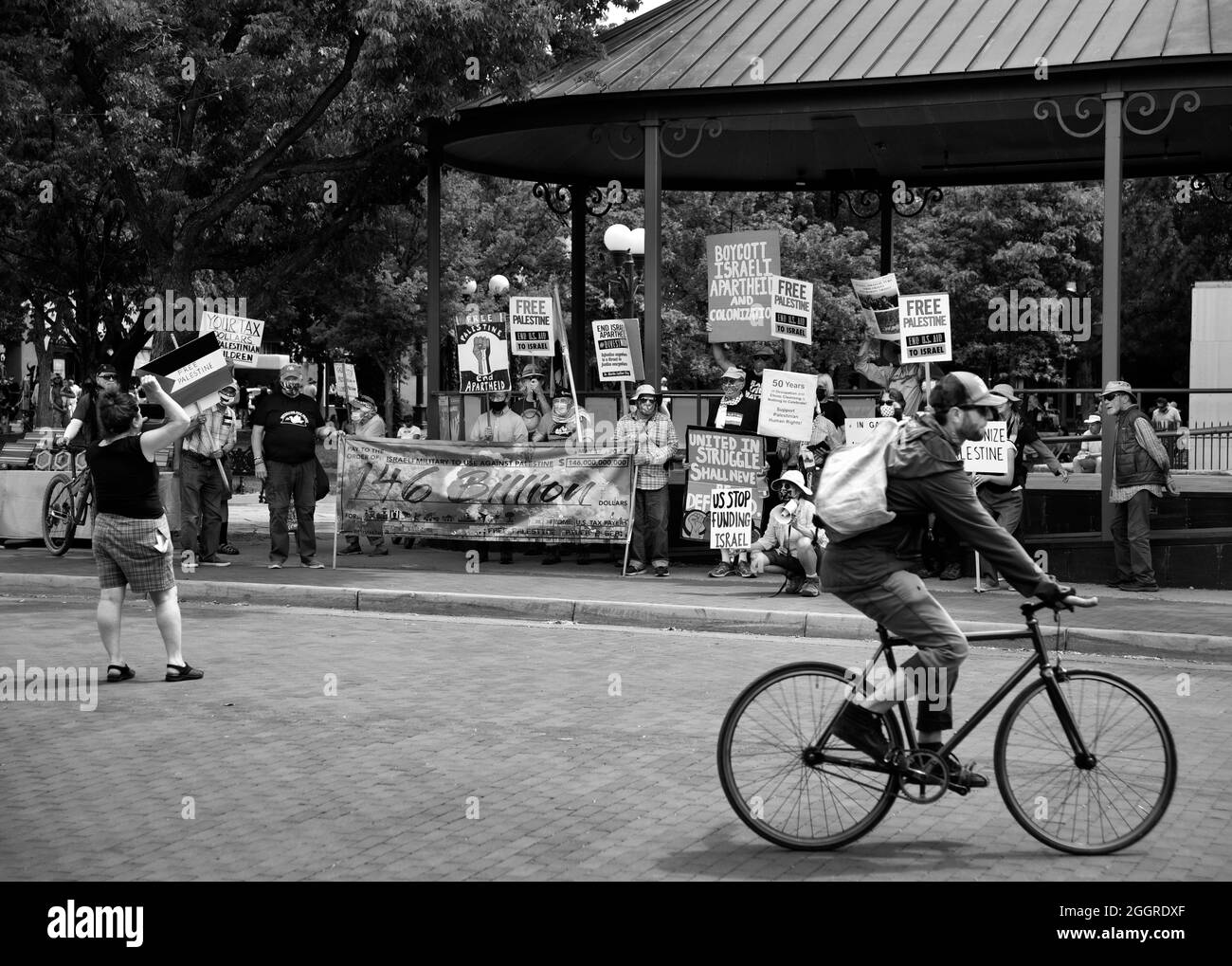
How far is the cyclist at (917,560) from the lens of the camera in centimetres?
579

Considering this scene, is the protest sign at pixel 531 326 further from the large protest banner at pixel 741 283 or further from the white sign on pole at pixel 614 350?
the large protest banner at pixel 741 283

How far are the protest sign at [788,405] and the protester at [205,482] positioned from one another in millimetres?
5493

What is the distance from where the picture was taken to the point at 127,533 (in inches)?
368

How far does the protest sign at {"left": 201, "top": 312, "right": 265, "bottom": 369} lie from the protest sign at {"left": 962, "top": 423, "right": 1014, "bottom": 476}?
801cm

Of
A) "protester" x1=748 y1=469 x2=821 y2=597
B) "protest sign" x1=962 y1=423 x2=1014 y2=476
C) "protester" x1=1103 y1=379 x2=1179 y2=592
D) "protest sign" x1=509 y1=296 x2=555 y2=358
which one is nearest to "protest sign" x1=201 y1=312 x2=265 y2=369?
"protest sign" x1=509 y1=296 x2=555 y2=358

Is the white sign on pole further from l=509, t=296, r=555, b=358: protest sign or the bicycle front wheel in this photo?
the bicycle front wheel

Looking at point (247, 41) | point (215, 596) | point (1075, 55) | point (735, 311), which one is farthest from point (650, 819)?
point (247, 41)

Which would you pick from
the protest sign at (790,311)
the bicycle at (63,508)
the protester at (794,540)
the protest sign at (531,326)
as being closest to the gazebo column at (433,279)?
the protest sign at (531,326)

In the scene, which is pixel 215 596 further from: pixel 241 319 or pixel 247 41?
pixel 247 41

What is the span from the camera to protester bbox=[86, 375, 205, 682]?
930 cm

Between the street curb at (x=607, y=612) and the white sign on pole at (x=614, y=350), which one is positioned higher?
the white sign on pole at (x=614, y=350)

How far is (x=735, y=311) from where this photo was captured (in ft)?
51.2

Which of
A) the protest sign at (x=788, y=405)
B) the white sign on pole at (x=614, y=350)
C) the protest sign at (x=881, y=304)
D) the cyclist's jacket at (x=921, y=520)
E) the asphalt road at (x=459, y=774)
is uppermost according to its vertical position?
the protest sign at (x=881, y=304)
